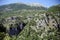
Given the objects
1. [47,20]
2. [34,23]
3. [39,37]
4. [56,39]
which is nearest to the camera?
[56,39]

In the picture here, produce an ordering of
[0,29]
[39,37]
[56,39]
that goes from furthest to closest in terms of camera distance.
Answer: [39,37], [56,39], [0,29]

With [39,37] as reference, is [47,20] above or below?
above

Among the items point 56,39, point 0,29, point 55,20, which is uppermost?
point 0,29

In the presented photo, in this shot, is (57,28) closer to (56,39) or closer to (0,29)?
(56,39)

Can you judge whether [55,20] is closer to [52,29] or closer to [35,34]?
[52,29]

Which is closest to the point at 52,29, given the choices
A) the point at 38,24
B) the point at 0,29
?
the point at 38,24

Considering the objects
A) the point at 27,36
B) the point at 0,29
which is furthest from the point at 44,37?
the point at 0,29

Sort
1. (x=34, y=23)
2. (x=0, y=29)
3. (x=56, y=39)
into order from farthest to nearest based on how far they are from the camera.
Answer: (x=34, y=23), (x=56, y=39), (x=0, y=29)

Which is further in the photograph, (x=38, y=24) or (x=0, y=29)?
(x=38, y=24)

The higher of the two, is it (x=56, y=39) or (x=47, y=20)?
(x=47, y=20)
